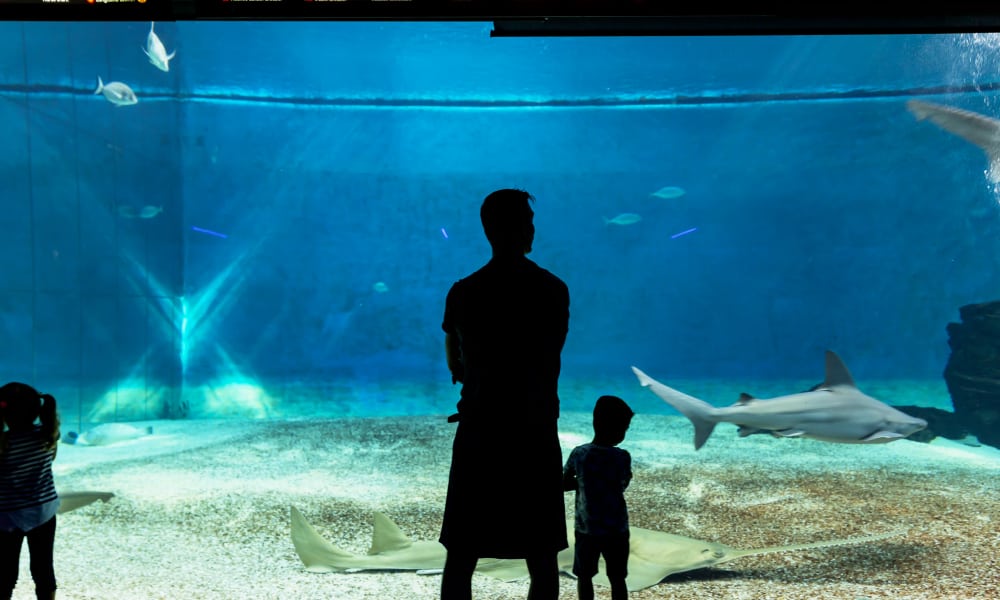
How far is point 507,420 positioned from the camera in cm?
186

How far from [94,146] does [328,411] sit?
794 cm

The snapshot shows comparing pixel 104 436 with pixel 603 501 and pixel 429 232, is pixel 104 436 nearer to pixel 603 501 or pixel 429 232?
pixel 603 501

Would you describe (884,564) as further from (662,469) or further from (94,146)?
(94,146)

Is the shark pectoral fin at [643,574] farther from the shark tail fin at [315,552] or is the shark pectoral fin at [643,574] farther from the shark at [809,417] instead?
the shark tail fin at [315,552]

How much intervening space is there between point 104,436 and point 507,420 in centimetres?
789

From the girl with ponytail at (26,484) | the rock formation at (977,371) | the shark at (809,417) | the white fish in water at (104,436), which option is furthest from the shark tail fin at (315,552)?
the rock formation at (977,371)

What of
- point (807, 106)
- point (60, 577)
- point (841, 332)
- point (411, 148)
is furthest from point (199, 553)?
point (841, 332)

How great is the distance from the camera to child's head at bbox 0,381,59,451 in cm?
221

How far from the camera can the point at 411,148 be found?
23.5 metres

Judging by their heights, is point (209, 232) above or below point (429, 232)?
below

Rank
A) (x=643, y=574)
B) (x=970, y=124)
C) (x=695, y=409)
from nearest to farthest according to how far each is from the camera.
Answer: (x=643, y=574), (x=695, y=409), (x=970, y=124)

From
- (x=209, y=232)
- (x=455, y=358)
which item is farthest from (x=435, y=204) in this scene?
(x=455, y=358)

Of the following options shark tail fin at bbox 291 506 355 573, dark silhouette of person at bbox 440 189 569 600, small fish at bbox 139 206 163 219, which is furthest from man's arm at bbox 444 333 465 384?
small fish at bbox 139 206 163 219

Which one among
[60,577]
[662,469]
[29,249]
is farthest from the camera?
[29,249]
